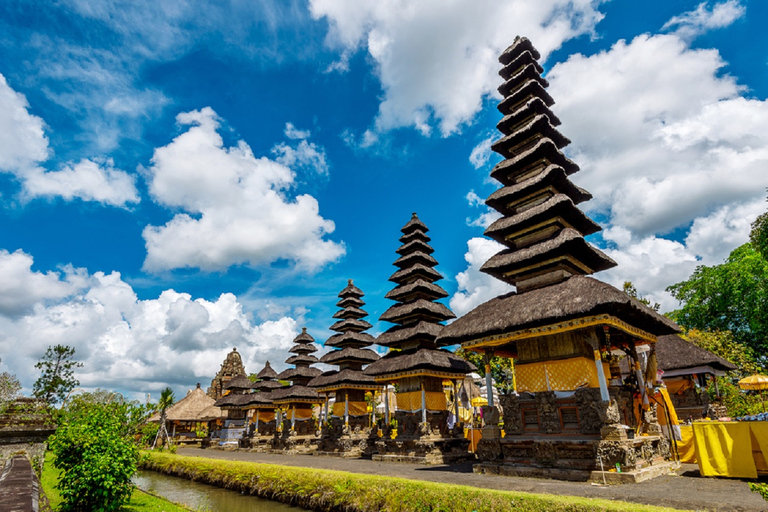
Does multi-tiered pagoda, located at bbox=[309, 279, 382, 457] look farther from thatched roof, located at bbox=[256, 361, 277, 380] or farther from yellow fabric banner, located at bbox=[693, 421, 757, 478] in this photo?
yellow fabric banner, located at bbox=[693, 421, 757, 478]

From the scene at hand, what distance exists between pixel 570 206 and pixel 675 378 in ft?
40.2

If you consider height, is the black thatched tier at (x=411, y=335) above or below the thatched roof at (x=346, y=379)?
above

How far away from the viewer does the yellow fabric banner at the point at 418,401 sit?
842 inches

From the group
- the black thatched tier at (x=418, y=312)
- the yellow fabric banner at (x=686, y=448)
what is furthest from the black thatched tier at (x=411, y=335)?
the yellow fabric banner at (x=686, y=448)

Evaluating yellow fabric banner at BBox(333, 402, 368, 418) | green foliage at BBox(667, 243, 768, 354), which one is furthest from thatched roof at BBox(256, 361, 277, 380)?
green foliage at BBox(667, 243, 768, 354)

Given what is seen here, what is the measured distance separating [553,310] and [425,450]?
10.7 m

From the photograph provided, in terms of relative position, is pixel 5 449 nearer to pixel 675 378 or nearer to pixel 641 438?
pixel 641 438

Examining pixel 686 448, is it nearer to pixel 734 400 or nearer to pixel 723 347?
pixel 734 400

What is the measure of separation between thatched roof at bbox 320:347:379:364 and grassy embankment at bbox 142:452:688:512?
1283cm

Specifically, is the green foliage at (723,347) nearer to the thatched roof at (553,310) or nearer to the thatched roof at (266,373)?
the thatched roof at (553,310)

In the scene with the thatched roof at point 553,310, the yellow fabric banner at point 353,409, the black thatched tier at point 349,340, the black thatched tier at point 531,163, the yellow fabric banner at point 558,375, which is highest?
the black thatched tier at point 531,163

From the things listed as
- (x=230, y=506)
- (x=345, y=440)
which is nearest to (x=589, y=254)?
(x=230, y=506)

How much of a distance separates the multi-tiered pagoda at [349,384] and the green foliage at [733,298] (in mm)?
28845

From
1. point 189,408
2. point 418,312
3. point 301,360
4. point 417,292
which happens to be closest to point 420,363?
point 418,312
